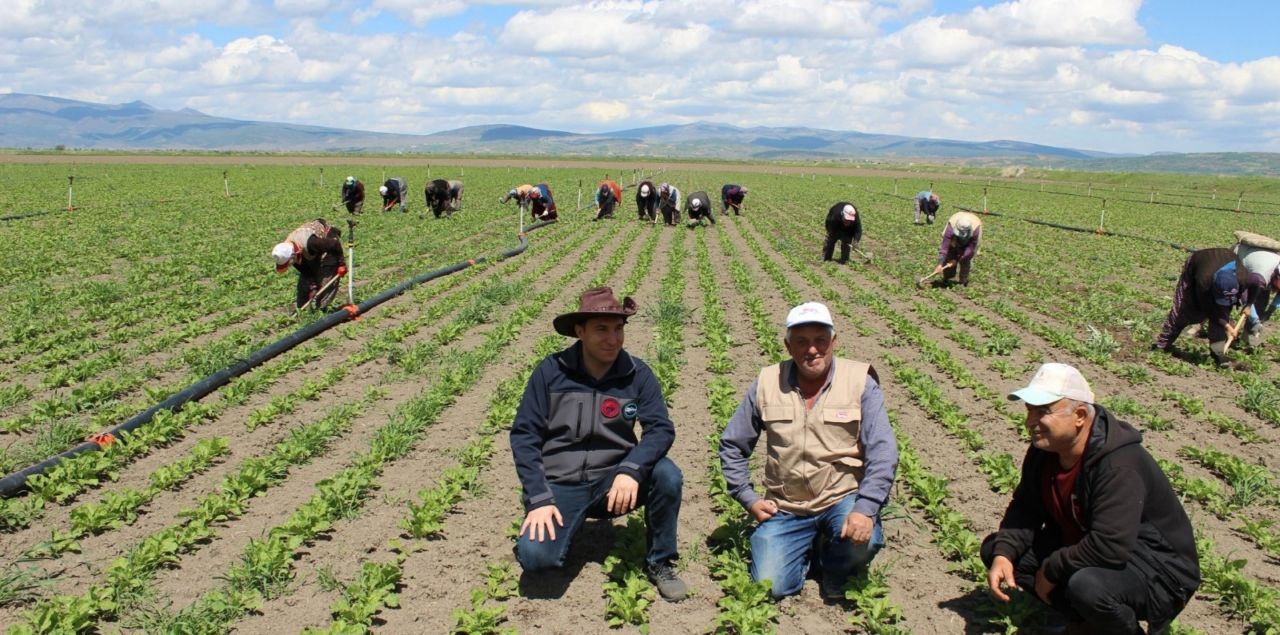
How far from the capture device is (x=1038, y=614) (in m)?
4.30

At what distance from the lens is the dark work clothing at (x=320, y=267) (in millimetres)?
10758

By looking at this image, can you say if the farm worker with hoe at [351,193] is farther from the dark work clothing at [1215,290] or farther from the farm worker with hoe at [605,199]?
the dark work clothing at [1215,290]

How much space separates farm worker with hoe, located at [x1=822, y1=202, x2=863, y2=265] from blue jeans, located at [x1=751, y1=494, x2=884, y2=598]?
40.9 ft

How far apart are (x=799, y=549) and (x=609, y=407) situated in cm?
117

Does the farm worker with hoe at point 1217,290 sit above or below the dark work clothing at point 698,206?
below

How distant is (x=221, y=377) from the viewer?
26.2 feet

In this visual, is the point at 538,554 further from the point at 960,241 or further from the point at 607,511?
the point at 960,241

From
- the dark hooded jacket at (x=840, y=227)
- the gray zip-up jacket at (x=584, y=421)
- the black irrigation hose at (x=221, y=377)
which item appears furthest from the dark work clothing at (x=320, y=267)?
the dark hooded jacket at (x=840, y=227)

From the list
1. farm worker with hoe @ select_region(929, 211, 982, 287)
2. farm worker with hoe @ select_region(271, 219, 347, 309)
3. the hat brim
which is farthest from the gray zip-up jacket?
farm worker with hoe @ select_region(929, 211, 982, 287)

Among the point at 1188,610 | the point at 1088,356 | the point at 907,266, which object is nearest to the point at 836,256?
the point at 907,266

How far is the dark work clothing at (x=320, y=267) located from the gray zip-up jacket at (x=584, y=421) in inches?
275

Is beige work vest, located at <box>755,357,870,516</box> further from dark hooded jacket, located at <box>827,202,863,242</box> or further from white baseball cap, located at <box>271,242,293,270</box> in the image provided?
dark hooded jacket, located at <box>827,202,863,242</box>

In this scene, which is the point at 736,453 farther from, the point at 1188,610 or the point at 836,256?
the point at 836,256

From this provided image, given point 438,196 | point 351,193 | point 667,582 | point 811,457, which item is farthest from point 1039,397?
point 438,196
